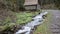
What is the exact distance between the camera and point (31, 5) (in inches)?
694

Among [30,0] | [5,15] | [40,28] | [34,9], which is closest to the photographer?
[40,28]

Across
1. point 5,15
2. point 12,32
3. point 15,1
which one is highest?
point 15,1

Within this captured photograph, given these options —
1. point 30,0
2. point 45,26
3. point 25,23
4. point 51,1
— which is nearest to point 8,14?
point 25,23

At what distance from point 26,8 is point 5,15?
5.87 metres

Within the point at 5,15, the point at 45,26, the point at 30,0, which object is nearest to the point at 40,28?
the point at 45,26

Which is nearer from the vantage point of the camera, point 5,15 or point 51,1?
point 5,15

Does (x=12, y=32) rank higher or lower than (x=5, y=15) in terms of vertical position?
lower

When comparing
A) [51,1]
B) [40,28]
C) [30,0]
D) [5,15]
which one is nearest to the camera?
[40,28]

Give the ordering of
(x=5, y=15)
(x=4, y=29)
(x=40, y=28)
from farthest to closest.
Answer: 1. (x=5, y=15)
2. (x=40, y=28)
3. (x=4, y=29)

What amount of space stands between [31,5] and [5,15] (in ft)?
18.9

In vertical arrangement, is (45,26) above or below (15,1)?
below

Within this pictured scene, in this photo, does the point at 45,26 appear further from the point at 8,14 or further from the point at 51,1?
the point at 51,1

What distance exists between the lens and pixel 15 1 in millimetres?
18156

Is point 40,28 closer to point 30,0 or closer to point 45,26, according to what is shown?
point 45,26
